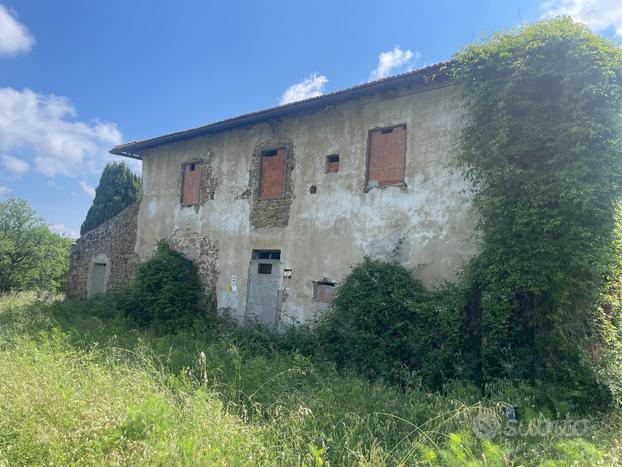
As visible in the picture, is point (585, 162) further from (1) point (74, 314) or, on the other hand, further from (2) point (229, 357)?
(1) point (74, 314)

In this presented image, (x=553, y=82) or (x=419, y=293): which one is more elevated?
(x=553, y=82)

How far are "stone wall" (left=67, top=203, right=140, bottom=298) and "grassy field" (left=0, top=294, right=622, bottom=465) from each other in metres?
8.45

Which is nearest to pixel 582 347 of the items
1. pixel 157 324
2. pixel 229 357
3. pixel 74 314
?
pixel 229 357

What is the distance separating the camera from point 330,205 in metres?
9.83

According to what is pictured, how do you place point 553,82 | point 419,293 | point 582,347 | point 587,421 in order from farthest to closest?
point 419,293 < point 553,82 < point 582,347 < point 587,421

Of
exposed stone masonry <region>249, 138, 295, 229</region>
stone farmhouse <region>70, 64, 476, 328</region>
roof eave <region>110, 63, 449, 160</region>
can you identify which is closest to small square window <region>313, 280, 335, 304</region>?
stone farmhouse <region>70, 64, 476, 328</region>

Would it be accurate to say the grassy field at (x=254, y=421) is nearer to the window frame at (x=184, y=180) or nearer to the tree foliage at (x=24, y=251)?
the window frame at (x=184, y=180)

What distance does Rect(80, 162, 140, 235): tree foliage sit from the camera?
2412 centimetres

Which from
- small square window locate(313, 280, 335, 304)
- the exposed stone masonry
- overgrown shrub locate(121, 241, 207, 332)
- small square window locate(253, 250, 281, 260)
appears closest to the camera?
small square window locate(313, 280, 335, 304)

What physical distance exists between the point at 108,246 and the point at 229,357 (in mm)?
9796

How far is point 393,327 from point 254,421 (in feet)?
11.9

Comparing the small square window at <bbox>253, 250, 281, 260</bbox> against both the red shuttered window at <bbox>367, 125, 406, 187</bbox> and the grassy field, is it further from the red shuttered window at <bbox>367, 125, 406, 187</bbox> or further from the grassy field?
the grassy field

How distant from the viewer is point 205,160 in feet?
42.3

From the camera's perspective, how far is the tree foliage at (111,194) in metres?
24.1
